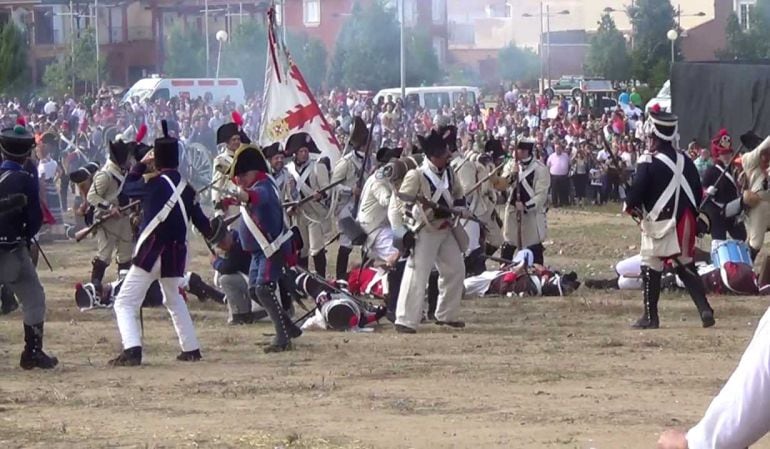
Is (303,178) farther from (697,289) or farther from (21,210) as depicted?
(21,210)

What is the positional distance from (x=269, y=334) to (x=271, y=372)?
96.9 inches

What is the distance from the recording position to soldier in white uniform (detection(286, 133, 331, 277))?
55.7 feet

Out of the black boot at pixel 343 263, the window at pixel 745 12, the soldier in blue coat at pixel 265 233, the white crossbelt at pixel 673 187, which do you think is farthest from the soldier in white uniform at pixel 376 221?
the window at pixel 745 12

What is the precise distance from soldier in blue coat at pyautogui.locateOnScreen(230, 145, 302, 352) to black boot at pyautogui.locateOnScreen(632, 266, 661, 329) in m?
2.99

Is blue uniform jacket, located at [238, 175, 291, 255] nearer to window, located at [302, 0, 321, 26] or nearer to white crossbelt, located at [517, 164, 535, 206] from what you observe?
white crossbelt, located at [517, 164, 535, 206]

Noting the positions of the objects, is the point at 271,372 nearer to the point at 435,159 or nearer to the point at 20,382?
the point at 20,382

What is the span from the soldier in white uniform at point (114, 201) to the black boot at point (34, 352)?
3782 mm

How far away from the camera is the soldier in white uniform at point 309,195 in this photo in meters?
17.0

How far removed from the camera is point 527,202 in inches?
701

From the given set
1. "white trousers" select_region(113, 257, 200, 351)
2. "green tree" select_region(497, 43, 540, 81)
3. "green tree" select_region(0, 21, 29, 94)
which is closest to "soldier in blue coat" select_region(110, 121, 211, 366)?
"white trousers" select_region(113, 257, 200, 351)

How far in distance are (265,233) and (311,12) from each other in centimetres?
3724

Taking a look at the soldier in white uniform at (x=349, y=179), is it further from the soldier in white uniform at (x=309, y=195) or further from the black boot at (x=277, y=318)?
the black boot at (x=277, y=318)

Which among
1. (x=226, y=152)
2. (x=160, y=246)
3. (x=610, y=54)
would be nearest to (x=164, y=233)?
(x=160, y=246)

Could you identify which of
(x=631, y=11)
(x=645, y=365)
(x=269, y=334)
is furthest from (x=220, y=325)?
(x=631, y=11)
